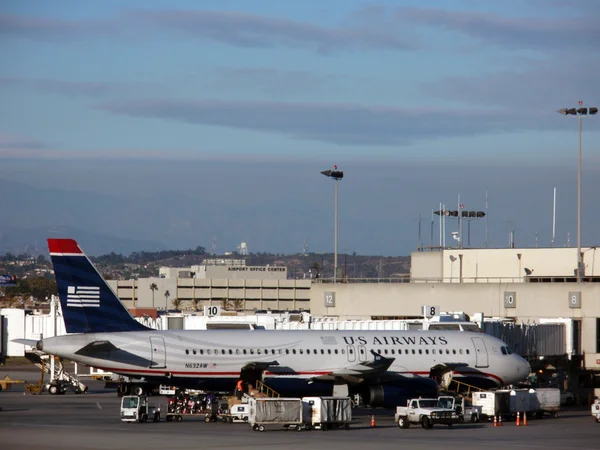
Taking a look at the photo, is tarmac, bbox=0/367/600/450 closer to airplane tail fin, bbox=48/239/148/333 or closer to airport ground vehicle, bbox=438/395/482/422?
airport ground vehicle, bbox=438/395/482/422

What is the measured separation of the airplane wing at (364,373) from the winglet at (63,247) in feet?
46.4

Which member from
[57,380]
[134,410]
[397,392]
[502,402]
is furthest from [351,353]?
[57,380]

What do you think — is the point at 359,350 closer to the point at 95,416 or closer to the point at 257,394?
the point at 257,394

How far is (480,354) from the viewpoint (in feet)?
200

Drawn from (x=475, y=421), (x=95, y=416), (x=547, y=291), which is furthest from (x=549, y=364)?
(x=95, y=416)

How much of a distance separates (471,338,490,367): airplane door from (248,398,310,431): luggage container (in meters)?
15.8

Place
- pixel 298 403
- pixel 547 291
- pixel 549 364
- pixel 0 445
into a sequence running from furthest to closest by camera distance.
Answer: pixel 547 291 → pixel 549 364 → pixel 298 403 → pixel 0 445

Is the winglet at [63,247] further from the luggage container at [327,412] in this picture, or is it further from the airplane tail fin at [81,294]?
the luggage container at [327,412]

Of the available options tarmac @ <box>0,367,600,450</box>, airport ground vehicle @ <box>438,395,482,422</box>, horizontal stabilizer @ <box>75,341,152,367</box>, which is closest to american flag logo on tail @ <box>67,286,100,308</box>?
horizontal stabilizer @ <box>75,341,152,367</box>

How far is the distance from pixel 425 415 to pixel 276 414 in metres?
6.95

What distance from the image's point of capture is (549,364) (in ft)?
255

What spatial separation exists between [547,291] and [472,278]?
63.0 feet

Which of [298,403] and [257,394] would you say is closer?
[298,403]

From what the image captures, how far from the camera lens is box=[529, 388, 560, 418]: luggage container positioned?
56.7m
